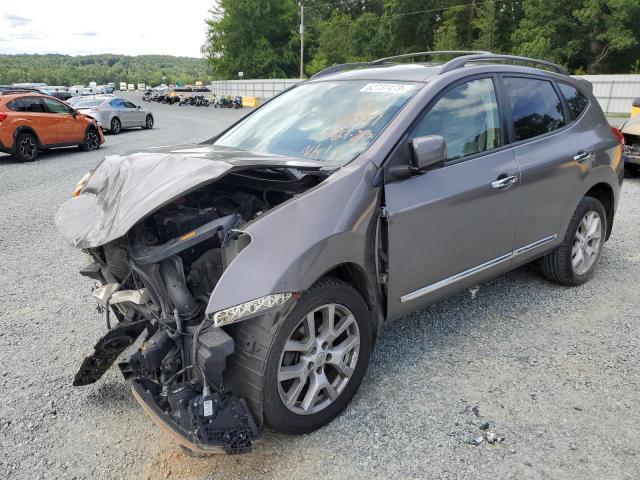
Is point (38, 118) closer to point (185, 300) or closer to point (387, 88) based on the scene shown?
point (387, 88)

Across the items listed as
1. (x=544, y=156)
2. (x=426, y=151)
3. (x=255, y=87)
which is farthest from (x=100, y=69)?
(x=426, y=151)

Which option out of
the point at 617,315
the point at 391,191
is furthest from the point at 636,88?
the point at 391,191

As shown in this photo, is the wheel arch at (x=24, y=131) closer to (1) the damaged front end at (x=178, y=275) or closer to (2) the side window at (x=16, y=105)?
(2) the side window at (x=16, y=105)

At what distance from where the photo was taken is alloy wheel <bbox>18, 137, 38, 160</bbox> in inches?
527

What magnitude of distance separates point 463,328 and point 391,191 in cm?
154

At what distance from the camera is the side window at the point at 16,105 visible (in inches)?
521

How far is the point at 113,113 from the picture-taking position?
2198 centimetres

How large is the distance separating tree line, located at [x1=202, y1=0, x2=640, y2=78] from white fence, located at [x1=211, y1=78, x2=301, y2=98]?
40.9 ft

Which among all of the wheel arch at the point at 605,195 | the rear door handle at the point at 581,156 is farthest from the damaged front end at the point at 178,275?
the wheel arch at the point at 605,195

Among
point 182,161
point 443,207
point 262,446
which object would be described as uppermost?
point 182,161

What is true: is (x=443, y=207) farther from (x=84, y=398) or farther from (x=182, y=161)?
(x=84, y=398)

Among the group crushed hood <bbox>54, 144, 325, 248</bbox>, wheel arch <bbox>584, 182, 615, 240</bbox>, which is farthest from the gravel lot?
crushed hood <bbox>54, 144, 325, 248</bbox>

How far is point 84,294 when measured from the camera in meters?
4.68

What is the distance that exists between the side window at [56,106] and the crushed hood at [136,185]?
13.0m
